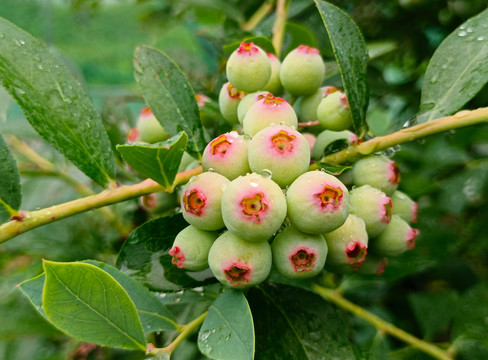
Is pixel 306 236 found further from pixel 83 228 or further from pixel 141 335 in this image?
pixel 83 228

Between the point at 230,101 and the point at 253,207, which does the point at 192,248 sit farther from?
the point at 230,101

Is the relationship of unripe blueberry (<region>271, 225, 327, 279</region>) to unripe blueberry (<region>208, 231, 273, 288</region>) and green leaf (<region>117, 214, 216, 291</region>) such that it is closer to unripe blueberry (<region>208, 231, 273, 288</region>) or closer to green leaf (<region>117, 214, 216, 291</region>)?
unripe blueberry (<region>208, 231, 273, 288</region>)

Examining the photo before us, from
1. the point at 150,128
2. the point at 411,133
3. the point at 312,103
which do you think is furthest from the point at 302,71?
the point at 150,128

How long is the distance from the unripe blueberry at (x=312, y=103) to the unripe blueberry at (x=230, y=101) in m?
0.11

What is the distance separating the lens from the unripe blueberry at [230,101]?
795 mm

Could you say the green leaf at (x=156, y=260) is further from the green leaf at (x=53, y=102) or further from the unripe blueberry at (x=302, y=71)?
the unripe blueberry at (x=302, y=71)

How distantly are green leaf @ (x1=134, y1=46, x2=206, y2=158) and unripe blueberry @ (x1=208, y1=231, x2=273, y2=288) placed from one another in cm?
21

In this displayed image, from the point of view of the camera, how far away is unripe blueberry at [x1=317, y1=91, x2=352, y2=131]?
2.42ft

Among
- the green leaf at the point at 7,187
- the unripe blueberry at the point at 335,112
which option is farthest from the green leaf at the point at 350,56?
the green leaf at the point at 7,187

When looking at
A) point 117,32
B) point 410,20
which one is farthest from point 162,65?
point 117,32

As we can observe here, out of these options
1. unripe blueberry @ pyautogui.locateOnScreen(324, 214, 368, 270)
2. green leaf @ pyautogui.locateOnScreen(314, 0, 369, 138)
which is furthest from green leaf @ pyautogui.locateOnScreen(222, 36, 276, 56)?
unripe blueberry @ pyautogui.locateOnScreen(324, 214, 368, 270)

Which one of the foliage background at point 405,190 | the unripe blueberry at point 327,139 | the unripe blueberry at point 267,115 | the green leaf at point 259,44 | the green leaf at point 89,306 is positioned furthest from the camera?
the foliage background at point 405,190

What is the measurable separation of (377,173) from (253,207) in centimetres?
24

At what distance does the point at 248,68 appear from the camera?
75 cm
